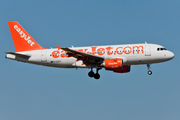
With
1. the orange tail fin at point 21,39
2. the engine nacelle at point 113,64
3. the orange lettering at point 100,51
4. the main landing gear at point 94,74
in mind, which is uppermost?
the orange tail fin at point 21,39

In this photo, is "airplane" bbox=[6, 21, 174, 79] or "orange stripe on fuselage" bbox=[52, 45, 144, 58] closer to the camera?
"airplane" bbox=[6, 21, 174, 79]

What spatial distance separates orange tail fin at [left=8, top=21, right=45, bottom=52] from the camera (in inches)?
2040

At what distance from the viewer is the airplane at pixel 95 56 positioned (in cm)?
4584

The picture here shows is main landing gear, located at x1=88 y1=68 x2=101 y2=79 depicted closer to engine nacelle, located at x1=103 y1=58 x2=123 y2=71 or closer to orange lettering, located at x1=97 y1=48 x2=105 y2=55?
orange lettering, located at x1=97 y1=48 x2=105 y2=55

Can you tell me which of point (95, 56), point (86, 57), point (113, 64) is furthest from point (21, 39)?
point (113, 64)

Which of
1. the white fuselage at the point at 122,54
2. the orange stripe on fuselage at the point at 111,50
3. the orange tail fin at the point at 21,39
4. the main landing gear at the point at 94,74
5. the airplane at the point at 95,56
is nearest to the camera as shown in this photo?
the airplane at the point at 95,56

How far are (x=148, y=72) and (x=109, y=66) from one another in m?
6.12

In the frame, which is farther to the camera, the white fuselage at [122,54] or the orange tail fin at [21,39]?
the orange tail fin at [21,39]

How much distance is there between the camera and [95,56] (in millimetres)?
45688

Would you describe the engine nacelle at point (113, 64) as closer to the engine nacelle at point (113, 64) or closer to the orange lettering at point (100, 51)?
the engine nacelle at point (113, 64)

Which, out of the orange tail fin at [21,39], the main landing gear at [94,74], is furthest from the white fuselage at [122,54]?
the orange tail fin at [21,39]

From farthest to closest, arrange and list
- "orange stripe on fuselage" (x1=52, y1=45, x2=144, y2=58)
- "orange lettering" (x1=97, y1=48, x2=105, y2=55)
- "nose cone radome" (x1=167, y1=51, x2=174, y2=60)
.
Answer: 1. "orange lettering" (x1=97, y1=48, x2=105, y2=55)
2. "nose cone radome" (x1=167, y1=51, x2=174, y2=60)
3. "orange stripe on fuselage" (x1=52, y1=45, x2=144, y2=58)

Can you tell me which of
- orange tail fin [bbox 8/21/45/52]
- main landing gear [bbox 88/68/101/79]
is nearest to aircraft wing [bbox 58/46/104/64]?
main landing gear [bbox 88/68/101/79]

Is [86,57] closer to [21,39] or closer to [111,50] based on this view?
[111,50]
